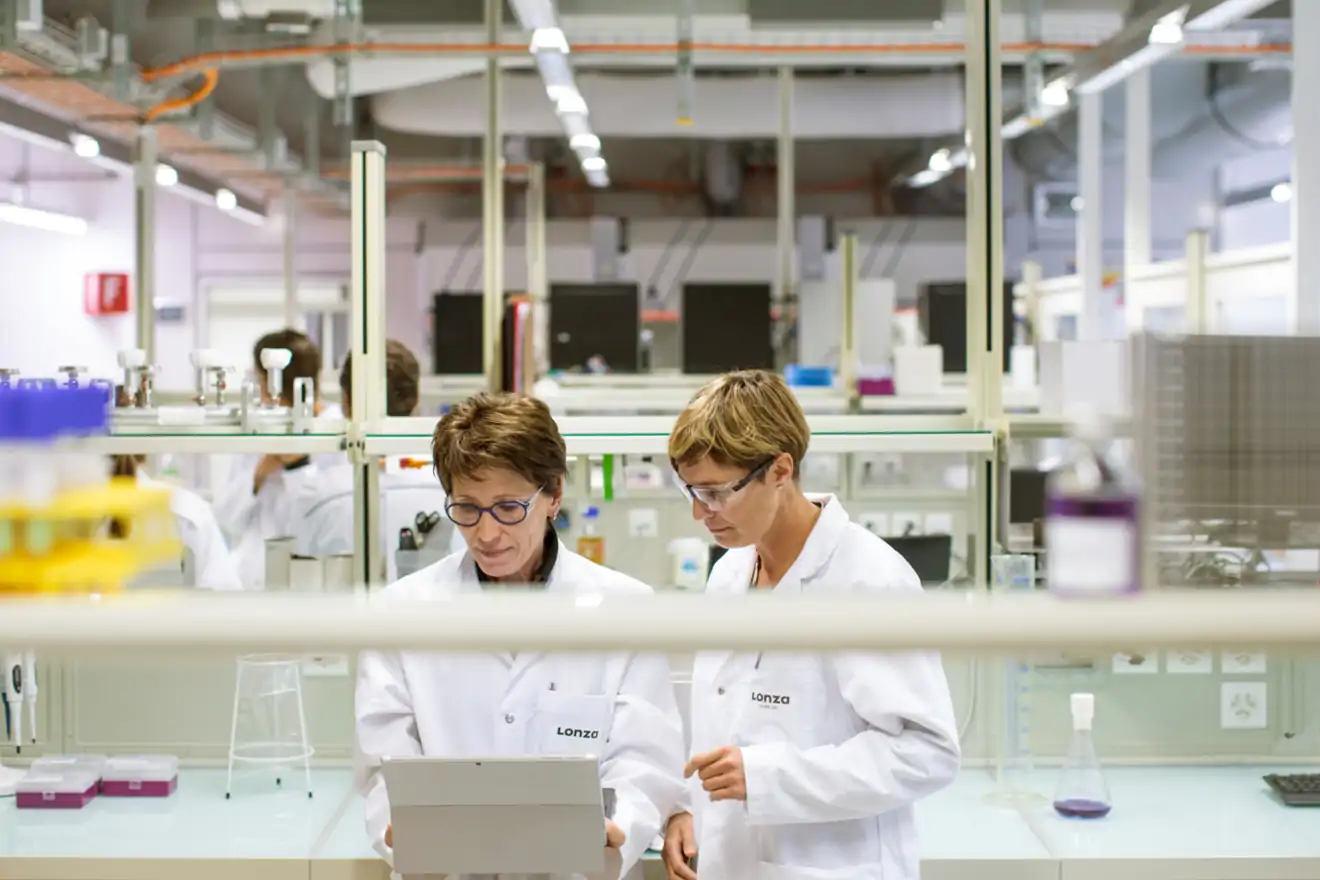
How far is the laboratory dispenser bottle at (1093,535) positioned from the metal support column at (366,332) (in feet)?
6.56

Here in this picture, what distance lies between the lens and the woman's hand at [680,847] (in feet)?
6.58

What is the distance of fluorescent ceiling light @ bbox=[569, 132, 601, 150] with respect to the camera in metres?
7.36

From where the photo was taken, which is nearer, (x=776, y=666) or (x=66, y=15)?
(x=776, y=666)

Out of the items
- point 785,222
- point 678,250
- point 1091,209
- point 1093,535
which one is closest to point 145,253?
point 785,222

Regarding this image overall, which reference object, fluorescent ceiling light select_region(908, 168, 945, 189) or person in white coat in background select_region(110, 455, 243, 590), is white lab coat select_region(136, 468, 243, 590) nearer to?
person in white coat in background select_region(110, 455, 243, 590)

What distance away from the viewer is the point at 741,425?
1861 mm

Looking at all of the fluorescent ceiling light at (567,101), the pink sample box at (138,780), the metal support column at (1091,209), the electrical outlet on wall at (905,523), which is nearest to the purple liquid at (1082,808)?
the electrical outlet on wall at (905,523)

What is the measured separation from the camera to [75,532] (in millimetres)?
957

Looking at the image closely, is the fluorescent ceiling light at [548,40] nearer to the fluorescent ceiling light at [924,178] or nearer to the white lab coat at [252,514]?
the white lab coat at [252,514]

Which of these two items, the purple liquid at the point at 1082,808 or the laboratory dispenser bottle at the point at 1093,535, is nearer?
the laboratory dispenser bottle at the point at 1093,535

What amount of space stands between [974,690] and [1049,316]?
661 cm

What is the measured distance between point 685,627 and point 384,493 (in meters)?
2.62

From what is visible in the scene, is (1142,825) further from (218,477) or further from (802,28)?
(218,477)

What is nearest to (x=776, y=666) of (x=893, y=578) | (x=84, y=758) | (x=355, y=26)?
(x=893, y=578)
